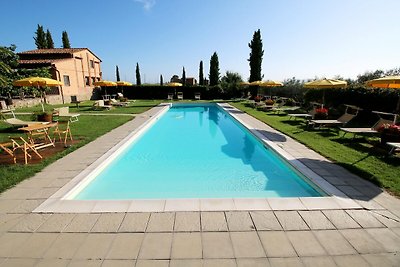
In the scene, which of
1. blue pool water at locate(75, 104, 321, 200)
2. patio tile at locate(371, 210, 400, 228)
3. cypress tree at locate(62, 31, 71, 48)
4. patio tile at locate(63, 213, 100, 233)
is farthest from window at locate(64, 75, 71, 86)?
patio tile at locate(371, 210, 400, 228)

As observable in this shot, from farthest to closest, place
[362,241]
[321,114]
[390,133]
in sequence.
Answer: [321,114], [390,133], [362,241]

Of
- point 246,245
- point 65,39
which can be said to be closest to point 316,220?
point 246,245

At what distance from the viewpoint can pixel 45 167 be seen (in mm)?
5512

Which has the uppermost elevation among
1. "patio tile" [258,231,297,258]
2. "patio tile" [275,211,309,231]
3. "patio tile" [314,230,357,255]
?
"patio tile" [258,231,297,258]

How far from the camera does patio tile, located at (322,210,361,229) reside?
3.25m

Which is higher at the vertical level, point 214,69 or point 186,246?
point 214,69

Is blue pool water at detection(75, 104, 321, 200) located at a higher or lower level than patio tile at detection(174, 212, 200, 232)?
lower

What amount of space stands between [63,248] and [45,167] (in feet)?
11.2

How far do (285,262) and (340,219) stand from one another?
1.40 metres

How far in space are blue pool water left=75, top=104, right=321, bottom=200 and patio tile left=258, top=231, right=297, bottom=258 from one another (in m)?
1.92

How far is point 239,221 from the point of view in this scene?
11.0 feet

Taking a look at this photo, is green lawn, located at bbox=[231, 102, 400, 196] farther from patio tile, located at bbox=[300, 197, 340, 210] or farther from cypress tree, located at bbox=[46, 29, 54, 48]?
cypress tree, located at bbox=[46, 29, 54, 48]

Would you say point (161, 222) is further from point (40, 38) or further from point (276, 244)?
point (40, 38)

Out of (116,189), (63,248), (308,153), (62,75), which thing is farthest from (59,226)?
(62,75)
